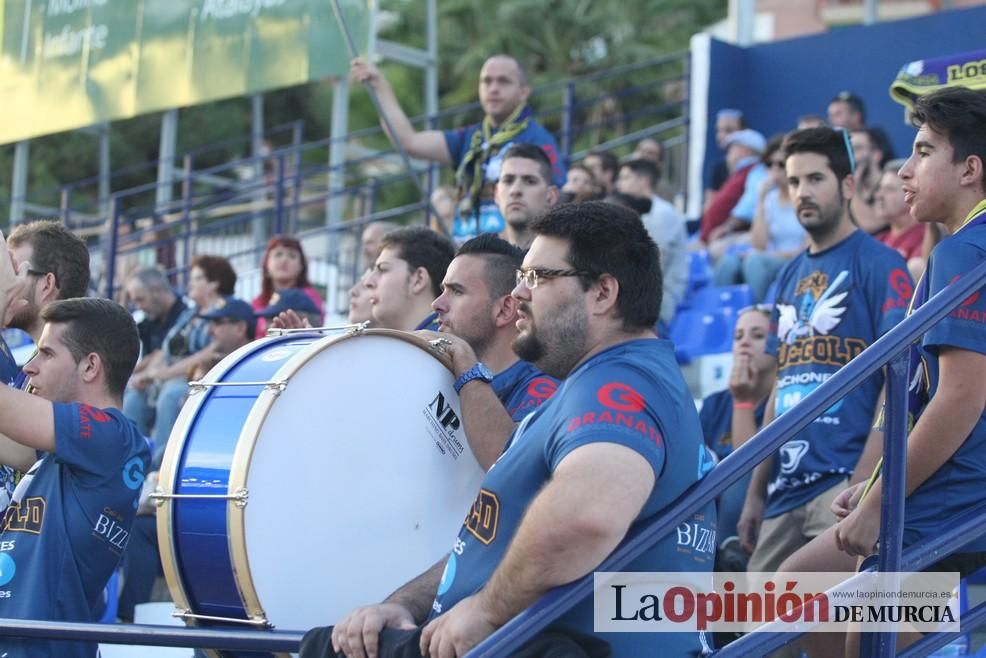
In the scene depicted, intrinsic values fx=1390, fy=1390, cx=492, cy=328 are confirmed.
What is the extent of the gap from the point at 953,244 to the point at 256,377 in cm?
194

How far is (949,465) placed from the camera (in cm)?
365

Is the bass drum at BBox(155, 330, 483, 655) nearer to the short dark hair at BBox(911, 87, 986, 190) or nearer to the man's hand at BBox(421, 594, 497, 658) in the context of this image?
the man's hand at BBox(421, 594, 497, 658)

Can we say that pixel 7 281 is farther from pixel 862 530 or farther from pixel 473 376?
pixel 862 530

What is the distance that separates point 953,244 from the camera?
11.8ft

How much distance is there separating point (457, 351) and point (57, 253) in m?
1.86

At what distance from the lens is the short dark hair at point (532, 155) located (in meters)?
6.80

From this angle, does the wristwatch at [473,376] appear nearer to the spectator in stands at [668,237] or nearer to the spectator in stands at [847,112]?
the spectator in stands at [668,237]

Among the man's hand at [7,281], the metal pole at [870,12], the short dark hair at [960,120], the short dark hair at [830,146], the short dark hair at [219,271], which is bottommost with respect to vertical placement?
the man's hand at [7,281]

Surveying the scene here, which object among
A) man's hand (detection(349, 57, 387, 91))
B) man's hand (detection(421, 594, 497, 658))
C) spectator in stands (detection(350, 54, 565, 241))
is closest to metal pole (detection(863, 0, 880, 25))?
spectator in stands (detection(350, 54, 565, 241))

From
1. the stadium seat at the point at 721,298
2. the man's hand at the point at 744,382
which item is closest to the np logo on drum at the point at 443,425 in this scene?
the man's hand at the point at 744,382

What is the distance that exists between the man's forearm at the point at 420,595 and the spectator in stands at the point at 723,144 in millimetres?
8331

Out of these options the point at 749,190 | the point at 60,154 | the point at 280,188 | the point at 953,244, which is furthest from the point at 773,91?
the point at 60,154

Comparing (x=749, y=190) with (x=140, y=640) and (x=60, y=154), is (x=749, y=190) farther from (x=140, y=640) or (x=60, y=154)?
(x=60, y=154)

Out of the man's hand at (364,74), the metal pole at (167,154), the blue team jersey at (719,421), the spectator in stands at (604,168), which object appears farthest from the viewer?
the metal pole at (167,154)
